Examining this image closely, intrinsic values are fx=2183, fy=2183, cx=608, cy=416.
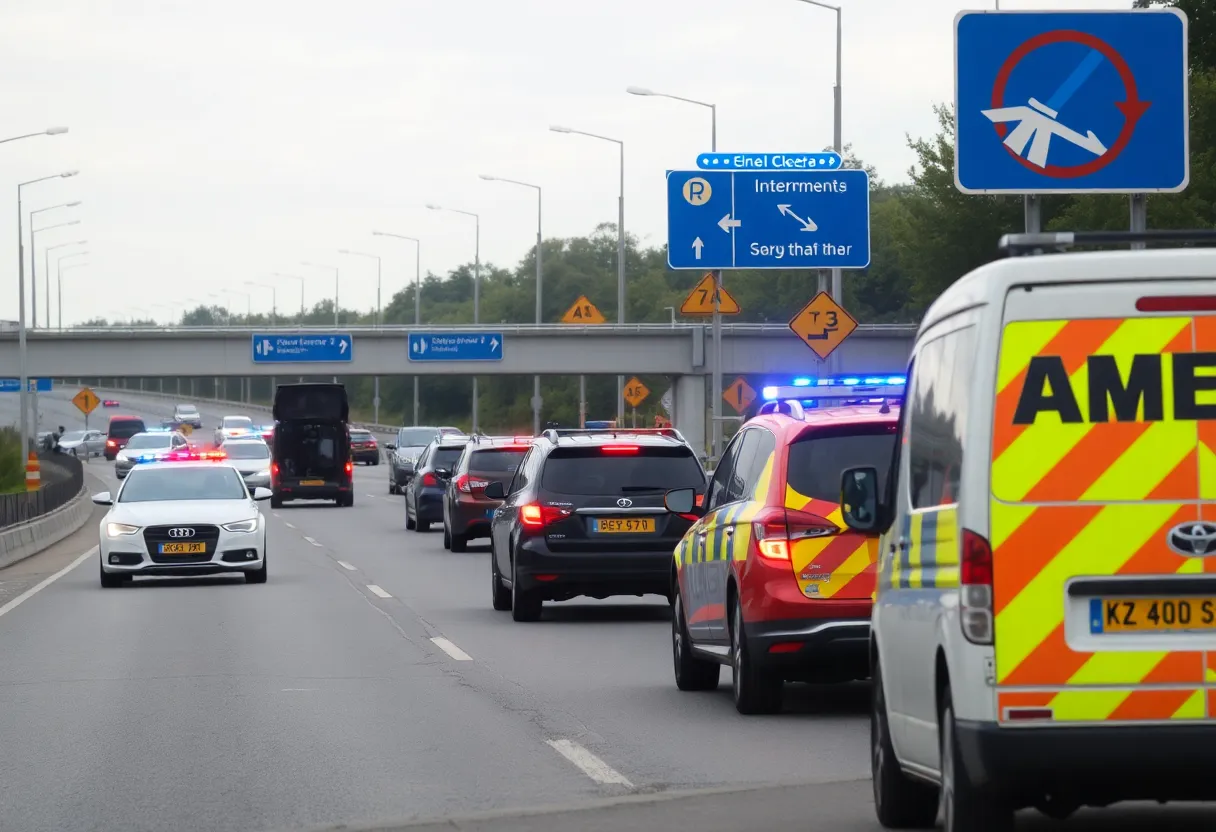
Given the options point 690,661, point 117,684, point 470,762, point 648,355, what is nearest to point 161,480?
point 117,684

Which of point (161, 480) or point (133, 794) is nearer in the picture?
point (133, 794)

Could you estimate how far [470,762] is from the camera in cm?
1016

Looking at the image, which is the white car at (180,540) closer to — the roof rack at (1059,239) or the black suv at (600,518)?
the black suv at (600,518)

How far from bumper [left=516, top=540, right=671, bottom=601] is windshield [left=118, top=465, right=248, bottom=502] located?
8.17 meters

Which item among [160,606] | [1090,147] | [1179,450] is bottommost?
[160,606]

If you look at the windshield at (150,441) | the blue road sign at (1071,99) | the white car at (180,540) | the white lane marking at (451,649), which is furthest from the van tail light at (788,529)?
the windshield at (150,441)

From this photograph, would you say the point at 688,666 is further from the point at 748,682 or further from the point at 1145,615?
the point at 1145,615

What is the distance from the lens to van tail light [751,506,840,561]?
11.6 m

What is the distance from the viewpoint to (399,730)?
1139cm

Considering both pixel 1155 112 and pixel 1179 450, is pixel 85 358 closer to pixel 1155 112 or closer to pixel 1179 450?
pixel 1155 112

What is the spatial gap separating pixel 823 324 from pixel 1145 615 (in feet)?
73.2

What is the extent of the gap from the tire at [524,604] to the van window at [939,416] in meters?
11.5

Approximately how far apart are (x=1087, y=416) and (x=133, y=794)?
15.6 feet

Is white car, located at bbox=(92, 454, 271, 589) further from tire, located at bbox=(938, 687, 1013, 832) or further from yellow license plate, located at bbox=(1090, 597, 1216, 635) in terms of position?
yellow license plate, located at bbox=(1090, 597, 1216, 635)
